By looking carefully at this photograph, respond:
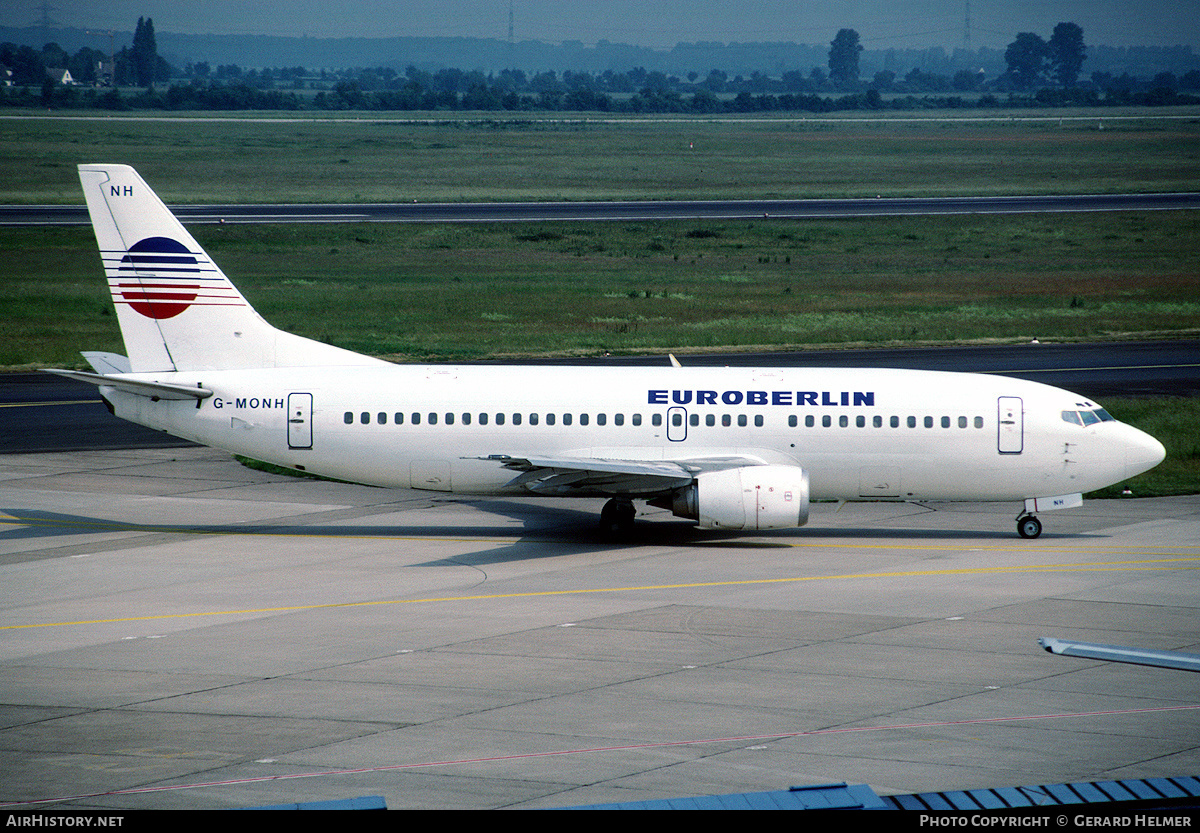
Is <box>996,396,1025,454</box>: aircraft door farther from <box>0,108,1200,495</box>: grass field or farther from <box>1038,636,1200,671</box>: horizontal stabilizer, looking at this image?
<box>1038,636,1200,671</box>: horizontal stabilizer

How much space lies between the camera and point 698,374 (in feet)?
114

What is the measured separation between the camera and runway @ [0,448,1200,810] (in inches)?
700

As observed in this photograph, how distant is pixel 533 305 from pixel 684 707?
5443 cm

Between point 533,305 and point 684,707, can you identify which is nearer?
point 684,707

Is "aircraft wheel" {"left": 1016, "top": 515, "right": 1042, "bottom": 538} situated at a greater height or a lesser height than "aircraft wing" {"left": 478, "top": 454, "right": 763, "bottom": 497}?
lesser

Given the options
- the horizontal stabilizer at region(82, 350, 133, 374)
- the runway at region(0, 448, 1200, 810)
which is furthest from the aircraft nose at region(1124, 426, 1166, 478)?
the horizontal stabilizer at region(82, 350, 133, 374)

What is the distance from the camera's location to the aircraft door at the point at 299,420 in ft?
111

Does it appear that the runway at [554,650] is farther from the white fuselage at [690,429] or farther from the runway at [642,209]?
the runway at [642,209]

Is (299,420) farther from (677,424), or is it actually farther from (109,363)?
(677,424)

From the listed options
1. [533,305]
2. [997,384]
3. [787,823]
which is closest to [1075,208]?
[533,305]

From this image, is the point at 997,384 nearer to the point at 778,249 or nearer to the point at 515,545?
the point at 515,545

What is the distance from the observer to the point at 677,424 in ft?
110

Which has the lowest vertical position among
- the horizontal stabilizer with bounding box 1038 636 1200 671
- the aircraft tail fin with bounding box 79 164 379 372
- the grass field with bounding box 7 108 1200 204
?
the horizontal stabilizer with bounding box 1038 636 1200 671

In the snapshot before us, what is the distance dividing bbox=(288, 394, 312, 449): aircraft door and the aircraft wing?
4964 millimetres
